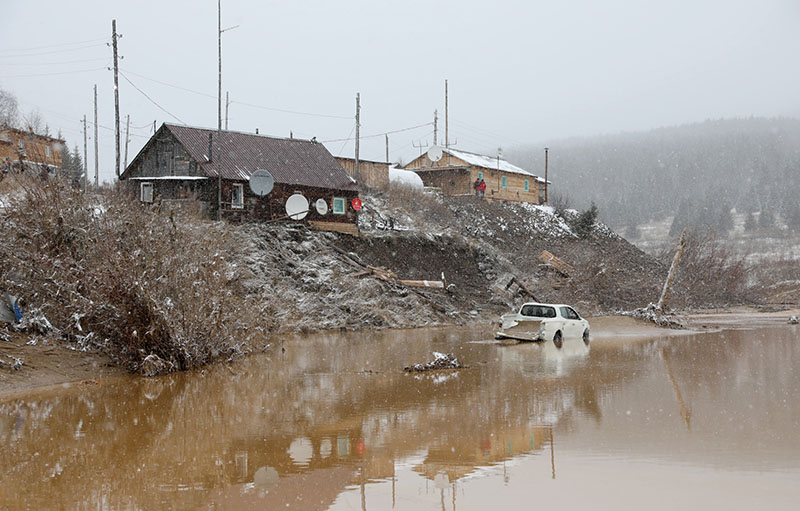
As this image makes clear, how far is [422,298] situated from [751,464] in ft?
103

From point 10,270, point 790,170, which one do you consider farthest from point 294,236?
point 790,170

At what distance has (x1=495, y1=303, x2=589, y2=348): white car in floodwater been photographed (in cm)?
2938

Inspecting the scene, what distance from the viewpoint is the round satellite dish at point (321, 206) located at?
46.9 metres

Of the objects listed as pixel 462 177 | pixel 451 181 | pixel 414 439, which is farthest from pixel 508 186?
pixel 414 439

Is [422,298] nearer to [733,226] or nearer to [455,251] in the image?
[455,251]

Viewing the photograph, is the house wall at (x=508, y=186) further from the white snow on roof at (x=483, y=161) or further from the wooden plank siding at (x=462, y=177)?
the white snow on roof at (x=483, y=161)

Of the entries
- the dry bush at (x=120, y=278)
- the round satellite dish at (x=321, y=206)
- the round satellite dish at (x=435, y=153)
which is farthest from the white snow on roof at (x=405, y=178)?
the dry bush at (x=120, y=278)

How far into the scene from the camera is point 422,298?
1623 inches

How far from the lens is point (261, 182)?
4381cm

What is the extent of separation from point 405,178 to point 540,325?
35775 millimetres

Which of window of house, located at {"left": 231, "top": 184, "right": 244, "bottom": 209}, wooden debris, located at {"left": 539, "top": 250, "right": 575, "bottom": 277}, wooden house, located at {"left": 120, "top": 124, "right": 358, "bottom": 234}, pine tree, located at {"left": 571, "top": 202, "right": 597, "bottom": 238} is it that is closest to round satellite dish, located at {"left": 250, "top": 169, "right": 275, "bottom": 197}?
wooden house, located at {"left": 120, "top": 124, "right": 358, "bottom": 234}

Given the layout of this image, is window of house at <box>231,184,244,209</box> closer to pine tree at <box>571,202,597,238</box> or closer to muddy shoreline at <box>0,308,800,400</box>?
muddy shoreline at <box>0,308,800,400</box>

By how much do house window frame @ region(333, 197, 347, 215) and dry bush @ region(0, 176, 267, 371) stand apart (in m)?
24.6

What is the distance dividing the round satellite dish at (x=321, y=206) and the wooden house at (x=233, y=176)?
153 millimetres
